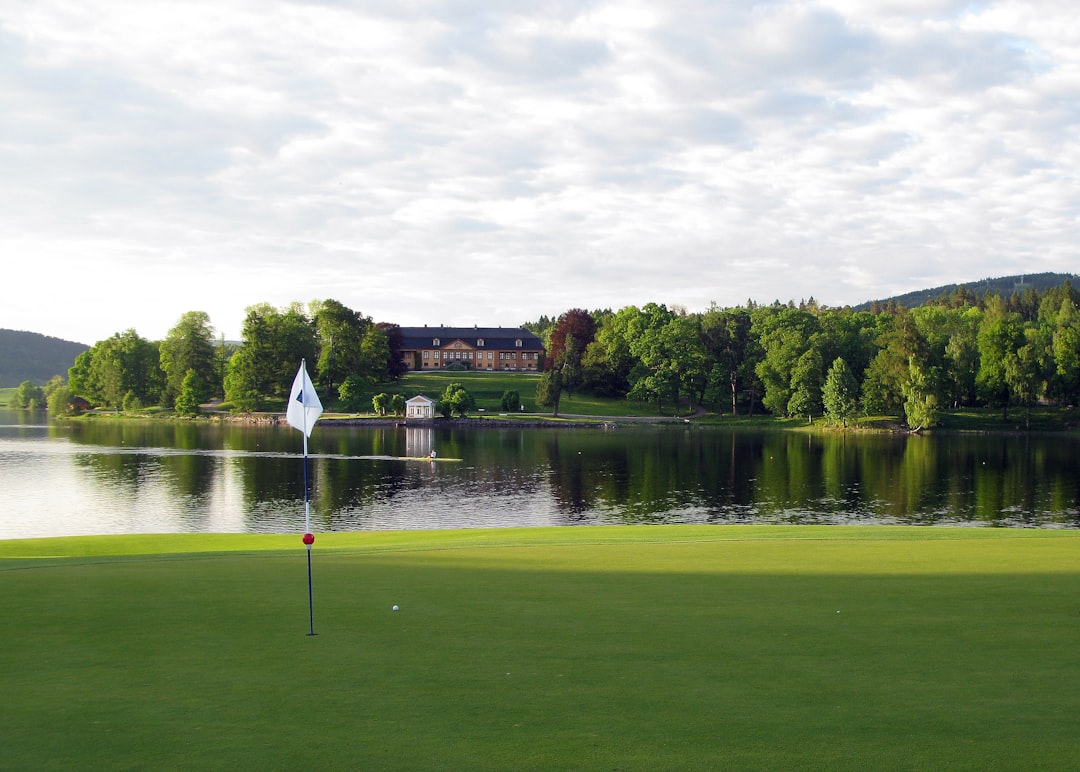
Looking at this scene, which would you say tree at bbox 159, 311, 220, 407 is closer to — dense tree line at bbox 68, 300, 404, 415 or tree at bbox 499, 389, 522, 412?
dense tree line at bbox 68, 300, 404, 415

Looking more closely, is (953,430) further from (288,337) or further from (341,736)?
(341,736)

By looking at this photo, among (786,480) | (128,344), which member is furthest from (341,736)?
(128,344)

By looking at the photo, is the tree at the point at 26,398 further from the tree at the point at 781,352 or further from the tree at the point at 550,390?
the tree at the point at 781,352

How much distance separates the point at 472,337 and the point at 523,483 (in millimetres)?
128396

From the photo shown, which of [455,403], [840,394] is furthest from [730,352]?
[455,403]

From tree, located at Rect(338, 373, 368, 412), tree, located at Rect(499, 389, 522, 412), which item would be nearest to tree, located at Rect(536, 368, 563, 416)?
tree, located at Rect(499, 389, 522, 412)

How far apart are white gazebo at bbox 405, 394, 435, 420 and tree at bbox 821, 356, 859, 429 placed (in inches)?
2112

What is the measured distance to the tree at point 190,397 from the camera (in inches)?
5069

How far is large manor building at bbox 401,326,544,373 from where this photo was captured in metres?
178

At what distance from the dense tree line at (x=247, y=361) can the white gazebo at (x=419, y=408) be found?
1470 cm

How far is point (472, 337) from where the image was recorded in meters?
181

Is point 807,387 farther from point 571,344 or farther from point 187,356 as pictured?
point 187,356

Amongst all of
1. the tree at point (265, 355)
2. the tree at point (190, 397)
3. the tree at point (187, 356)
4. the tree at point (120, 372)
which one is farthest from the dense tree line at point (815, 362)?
the tree at point (120, 372)

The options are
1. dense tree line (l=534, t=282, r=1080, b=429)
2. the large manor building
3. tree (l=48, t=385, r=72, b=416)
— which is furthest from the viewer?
the large manor building
